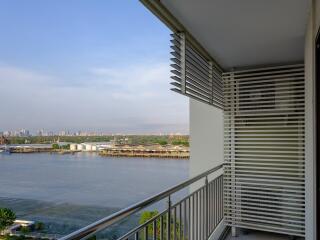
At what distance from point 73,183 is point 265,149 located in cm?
653

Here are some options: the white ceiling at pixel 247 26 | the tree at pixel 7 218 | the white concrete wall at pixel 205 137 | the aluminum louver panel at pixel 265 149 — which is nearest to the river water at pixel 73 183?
the tree at pixel 7 218

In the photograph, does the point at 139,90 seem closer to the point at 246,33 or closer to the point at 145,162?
the point at 145,162

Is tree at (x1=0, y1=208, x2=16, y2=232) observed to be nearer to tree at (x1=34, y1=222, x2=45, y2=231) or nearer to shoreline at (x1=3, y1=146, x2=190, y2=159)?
tree at (x1=34, y1=222, x2=45, y2=231)

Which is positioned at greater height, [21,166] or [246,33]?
[246,33]

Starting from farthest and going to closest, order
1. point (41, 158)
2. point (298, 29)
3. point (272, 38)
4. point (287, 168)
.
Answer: point (41, 158) → point (287, 168) → point (272, 38) → point (298, 29)

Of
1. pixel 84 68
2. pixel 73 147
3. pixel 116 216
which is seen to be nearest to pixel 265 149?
pixel 116 216

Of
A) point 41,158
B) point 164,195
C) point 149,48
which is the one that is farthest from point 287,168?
point 149,48

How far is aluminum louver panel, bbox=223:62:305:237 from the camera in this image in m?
3.70

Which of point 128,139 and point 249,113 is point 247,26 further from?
point 128,139

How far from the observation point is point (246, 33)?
9.16ft

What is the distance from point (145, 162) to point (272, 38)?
4004 mm

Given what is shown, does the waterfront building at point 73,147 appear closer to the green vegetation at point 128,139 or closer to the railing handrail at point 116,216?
the green vegetation at point 128,139

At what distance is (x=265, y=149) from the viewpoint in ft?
12.9

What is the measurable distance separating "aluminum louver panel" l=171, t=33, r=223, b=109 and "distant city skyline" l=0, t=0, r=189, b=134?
13.2ft
